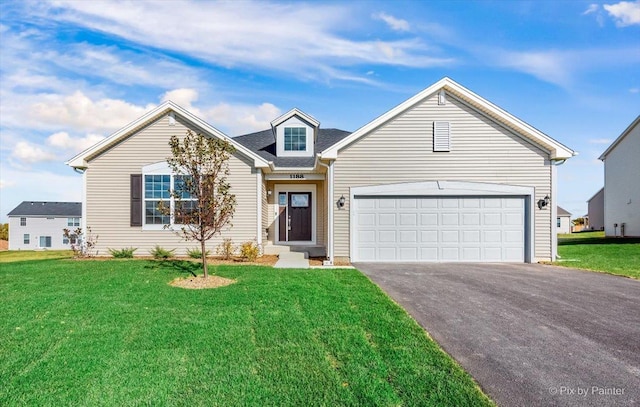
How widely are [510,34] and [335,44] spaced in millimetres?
5569

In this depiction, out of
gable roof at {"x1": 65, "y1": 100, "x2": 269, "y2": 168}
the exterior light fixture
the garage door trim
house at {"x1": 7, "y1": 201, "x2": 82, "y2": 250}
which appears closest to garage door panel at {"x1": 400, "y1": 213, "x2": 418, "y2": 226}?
the garage door trim

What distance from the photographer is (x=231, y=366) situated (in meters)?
3.84

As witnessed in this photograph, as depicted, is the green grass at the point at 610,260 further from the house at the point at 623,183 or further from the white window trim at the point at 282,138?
the white window trim at the point at 282,138

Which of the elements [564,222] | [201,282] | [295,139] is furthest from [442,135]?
[564,222]

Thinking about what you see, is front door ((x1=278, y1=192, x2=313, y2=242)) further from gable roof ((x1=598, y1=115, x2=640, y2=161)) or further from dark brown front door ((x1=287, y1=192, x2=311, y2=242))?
gable roof ((x1=598, y1=115, x2=640, y2=161))

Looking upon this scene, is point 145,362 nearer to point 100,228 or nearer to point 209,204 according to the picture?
point 209,204

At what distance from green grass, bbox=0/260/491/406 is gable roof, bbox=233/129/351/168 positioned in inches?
315

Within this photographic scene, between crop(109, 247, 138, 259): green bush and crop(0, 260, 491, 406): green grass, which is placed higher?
→ crop(109, 247, 138, 259): green bush

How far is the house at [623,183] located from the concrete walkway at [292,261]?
20.1 m

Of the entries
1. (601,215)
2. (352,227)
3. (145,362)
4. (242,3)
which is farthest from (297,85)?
(601,215)

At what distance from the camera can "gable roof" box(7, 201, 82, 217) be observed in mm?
37969

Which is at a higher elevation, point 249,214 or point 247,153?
point 247,153

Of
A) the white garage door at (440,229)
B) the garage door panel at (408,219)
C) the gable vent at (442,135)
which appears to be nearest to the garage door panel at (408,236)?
the white garage door at (440,229)

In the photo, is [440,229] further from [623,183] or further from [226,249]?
A: [623,183]
